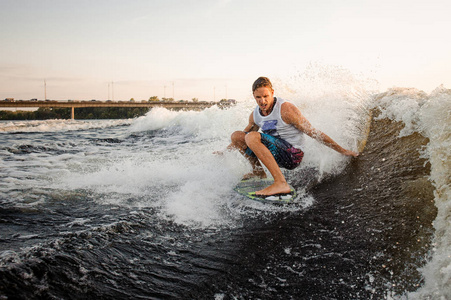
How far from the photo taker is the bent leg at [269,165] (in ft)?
13.5

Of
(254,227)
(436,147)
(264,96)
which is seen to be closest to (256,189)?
(254,227)

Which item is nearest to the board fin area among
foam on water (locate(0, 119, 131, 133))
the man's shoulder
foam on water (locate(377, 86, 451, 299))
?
the man's shoulder

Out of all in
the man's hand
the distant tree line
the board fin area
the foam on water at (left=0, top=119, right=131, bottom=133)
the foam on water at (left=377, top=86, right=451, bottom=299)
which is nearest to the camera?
the foam on water at (left=377, top=86, right=451, bottom=299)

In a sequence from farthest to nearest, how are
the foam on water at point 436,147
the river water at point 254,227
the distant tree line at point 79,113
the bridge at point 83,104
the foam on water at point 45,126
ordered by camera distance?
the distant tree line at point 79,113 < the bridge at point 83,104 < the foam on water at point 45,126 < the river water at point 254,227 < the foam on water at point 436,147

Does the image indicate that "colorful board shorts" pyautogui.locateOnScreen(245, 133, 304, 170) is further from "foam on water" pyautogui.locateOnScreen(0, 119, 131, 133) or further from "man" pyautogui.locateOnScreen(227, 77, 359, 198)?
"foam on water" pyautogui.locateOnScreen(0, 119, 131, 133)

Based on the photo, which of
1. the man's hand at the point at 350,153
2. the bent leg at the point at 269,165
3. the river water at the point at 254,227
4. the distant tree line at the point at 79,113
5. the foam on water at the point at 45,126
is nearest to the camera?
the river water at the point at 254,227

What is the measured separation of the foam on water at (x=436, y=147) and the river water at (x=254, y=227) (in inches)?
0.6

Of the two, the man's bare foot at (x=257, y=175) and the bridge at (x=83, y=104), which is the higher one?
the bridge at (x=83, y=104)

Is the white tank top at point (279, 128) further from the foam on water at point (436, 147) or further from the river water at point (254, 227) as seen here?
the foam on water at point (436, 147)

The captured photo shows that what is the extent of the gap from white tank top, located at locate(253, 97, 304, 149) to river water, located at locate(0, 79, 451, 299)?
0.76 meters

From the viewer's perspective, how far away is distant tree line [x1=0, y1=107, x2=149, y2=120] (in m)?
90.3

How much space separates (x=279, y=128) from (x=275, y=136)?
0.49 feet

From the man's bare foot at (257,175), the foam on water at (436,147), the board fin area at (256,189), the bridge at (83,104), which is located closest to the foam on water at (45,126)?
the man's bare foot at (257,175)

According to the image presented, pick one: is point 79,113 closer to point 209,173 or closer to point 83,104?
point 83,104
